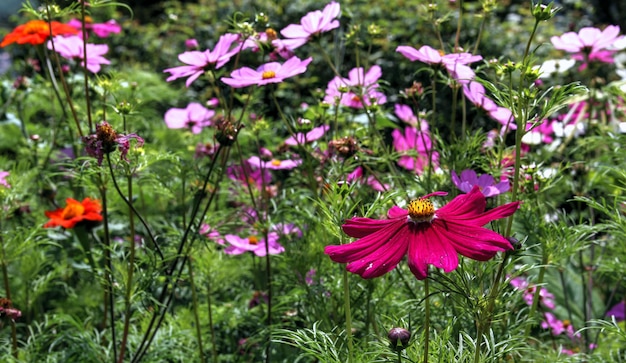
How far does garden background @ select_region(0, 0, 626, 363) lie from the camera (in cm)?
78

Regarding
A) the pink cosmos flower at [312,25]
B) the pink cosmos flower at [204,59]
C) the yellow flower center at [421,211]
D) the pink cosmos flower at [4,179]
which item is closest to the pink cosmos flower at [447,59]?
the pink cosmos flower at [312,25]

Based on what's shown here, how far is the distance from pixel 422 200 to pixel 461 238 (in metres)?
0.07

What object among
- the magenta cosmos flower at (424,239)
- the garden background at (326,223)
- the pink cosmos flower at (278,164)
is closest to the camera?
the magenta cosmos flower at (424,239)

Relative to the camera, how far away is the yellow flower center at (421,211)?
720 millimetres

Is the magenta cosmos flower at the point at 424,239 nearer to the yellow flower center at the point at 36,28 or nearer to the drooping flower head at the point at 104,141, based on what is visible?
the drooping flower head at the point at 104,141

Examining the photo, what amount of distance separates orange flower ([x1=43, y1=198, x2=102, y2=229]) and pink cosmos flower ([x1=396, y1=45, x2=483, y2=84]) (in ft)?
2.03

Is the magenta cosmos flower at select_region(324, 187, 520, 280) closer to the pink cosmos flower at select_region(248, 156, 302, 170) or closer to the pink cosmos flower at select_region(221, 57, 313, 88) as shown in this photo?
the pink cosmos flower at select_region(221, 57, 313, 88)

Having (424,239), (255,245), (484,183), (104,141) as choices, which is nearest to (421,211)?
(424,239)

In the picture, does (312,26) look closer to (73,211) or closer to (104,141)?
(104,141)

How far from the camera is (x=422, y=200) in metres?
0.73

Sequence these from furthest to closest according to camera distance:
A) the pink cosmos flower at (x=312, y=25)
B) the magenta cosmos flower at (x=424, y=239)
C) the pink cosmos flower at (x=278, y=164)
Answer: the pink cosmos flower at (x=278, y=164) < the pink cosmos flower at (x=312, y=25) < the magenta cosmos flower at (x=424, y=239)

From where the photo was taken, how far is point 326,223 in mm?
815

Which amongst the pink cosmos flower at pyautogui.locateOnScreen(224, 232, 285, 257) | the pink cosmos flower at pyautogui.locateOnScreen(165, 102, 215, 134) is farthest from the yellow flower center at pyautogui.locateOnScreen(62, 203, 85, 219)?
the pink cosmos flower at pyautogui.locateOnScreen(165, 102, 215, 134)

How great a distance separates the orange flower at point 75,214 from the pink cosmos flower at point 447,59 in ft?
2.03
